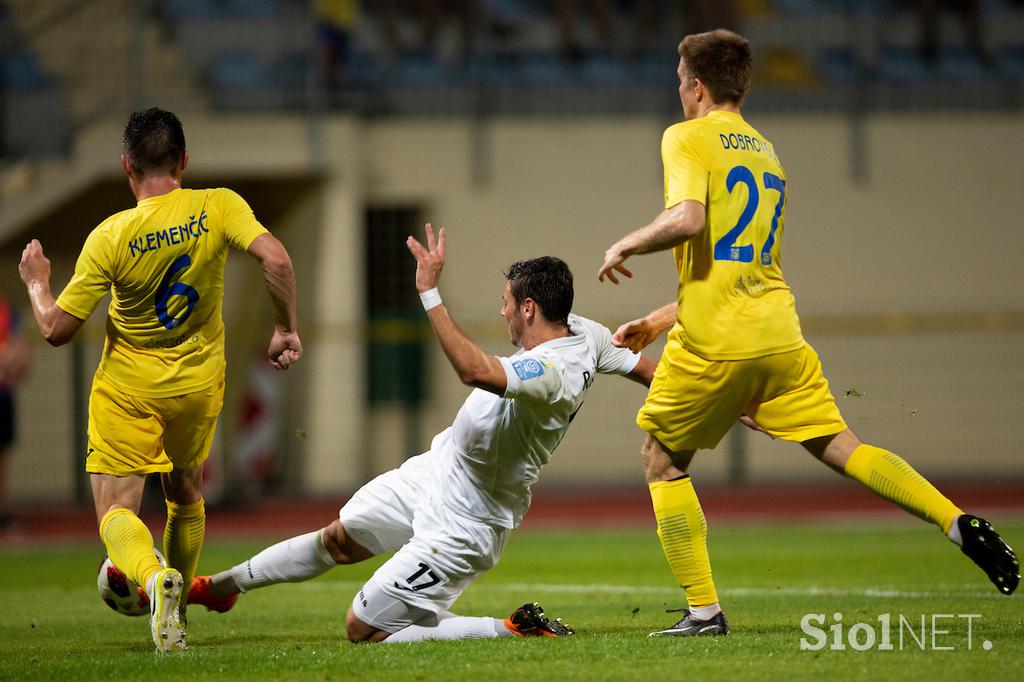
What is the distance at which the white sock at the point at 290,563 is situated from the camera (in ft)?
19.7

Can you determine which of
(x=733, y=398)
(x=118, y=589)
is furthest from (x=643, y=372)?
(x=118, y=589)

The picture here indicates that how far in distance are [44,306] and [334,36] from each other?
12.0m

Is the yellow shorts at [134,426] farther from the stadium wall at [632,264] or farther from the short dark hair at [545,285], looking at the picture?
the stadium wall at [632,264]

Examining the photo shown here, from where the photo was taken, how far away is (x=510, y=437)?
554 cm

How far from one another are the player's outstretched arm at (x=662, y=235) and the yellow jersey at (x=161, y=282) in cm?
155

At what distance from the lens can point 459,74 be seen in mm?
17578

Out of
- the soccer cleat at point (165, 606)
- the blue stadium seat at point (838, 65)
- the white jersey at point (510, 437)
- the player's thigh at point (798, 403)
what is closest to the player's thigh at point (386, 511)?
the white jersey at point (510, 437)

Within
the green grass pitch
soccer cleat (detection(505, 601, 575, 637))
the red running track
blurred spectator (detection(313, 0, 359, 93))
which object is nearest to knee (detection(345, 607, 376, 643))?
the green grass pitch

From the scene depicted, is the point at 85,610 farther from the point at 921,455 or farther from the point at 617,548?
the point at 921,455

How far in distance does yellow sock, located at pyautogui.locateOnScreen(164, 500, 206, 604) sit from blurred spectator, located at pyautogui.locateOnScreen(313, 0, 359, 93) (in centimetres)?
1134

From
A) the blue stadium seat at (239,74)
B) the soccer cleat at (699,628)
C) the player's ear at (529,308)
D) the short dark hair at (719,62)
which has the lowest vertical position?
the soccer cleat at (699,628)

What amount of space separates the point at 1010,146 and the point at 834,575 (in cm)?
1090

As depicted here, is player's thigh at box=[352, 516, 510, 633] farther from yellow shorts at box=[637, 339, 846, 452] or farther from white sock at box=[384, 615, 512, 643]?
yellow shorts at box=[637, 339, 846, 452]

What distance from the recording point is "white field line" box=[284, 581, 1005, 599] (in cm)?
730
